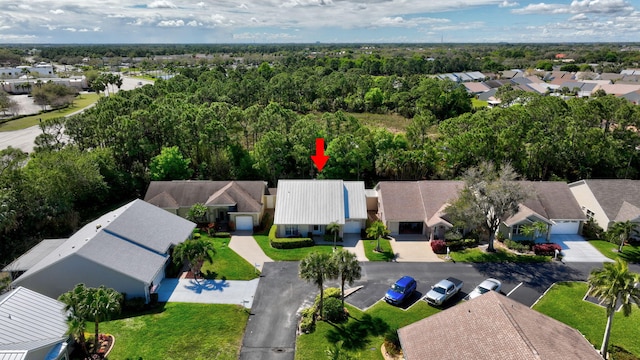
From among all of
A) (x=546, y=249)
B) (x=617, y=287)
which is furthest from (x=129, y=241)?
(x=546, y=249)

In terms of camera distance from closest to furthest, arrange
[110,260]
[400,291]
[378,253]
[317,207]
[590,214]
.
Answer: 1. [400,291]
2. [110,260]
3. [378,253]
4. [317,207]
5. [590,214]

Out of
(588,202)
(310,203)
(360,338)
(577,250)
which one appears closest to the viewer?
(360,338)

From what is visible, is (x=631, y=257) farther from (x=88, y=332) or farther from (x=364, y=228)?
(x=88, y=332)

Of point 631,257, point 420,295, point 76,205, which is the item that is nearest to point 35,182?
point 76,205

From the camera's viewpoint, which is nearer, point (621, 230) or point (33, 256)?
point (33, 256)

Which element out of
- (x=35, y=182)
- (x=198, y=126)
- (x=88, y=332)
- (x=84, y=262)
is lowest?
(x=88, y=332)

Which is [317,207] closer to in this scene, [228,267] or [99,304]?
[228,267]

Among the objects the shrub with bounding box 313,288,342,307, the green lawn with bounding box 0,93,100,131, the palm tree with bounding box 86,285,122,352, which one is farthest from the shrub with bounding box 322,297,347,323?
the green lawn with bounding box 0,93,100,131

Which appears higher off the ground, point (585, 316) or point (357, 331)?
point (585, 316)
